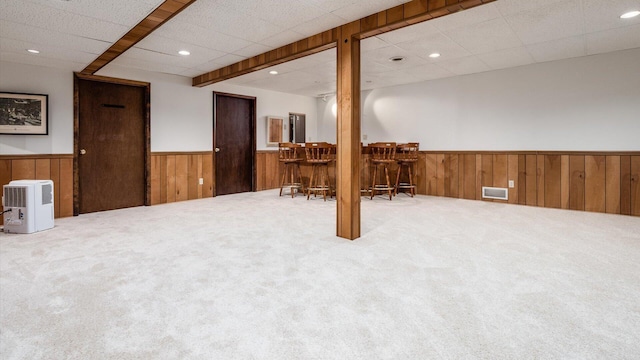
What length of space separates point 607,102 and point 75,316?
19.8 feet

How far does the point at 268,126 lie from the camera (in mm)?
6969

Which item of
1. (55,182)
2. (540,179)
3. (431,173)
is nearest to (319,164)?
(431,173)

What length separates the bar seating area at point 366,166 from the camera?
5.79 metres

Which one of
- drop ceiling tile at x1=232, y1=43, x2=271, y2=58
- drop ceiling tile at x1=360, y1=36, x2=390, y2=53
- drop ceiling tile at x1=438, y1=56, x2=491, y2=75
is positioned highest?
drop ceiling tile at x1=438, y1=56, x2=491, y2=75

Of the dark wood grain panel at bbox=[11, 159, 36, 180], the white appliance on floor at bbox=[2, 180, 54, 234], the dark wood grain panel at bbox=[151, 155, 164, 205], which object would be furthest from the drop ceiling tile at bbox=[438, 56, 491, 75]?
the dark wood grain panel at bbox=[11, 159, 36, 180]

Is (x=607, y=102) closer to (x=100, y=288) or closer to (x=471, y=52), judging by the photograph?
(x=471, y=52)

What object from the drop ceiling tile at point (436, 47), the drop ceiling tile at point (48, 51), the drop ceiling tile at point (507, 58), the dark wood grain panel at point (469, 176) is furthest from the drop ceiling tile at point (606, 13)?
the drop ceiling tile at point (48, 51)

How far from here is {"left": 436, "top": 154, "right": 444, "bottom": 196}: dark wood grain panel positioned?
20.2 ft

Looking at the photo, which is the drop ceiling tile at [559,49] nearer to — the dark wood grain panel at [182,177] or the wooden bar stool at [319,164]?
the wooden bar stool at [319,164]

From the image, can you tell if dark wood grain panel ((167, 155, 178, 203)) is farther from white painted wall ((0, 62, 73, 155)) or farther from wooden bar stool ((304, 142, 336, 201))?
wooden bar stool ((304, 142, 336, 201))

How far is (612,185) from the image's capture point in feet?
14.8

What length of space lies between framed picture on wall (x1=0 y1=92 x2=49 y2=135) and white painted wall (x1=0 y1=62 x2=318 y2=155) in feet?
0.31

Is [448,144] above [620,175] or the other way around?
above

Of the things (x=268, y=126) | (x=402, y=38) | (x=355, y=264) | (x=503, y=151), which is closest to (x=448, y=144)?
(x=503, y=151)
